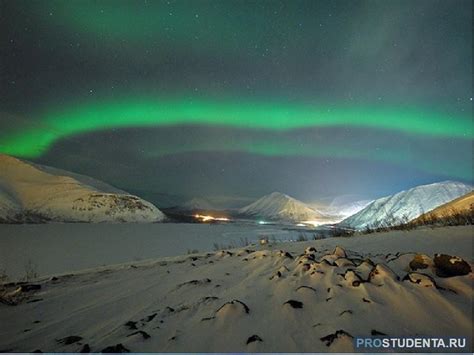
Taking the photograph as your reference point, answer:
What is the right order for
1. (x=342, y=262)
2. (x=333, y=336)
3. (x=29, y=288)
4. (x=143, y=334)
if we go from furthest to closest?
(x=29, y=288) < (x=342, y=262) < (x=143, y=334) < (x=333, y=336)

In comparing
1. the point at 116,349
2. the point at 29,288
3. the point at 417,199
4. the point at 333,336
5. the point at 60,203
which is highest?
the point at 417,199

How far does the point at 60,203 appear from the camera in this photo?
6116cm

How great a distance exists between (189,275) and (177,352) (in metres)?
2.79

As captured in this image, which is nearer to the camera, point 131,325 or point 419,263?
point 131,325

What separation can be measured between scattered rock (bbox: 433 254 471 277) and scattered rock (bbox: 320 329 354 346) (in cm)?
157

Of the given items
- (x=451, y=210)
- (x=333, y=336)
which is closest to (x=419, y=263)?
(x=333, y=336)

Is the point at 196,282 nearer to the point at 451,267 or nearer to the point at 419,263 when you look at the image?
the point at 419,263

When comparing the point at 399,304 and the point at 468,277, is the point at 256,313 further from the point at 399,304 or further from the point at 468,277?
the point at 468,277

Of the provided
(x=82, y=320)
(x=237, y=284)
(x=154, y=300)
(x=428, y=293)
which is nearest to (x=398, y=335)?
(x=428, y=293)

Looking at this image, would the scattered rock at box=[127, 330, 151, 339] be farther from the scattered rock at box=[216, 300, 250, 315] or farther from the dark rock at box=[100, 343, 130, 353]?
the scattered rock at box=[216, 300, 250, 315]

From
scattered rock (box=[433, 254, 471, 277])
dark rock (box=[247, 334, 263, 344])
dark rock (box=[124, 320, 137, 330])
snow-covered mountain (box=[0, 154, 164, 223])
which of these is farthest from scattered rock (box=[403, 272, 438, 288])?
snow-covered mountain (box=[0, 154, 164, 223])

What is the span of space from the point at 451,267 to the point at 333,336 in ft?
5.62

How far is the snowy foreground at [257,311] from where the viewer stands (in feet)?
7.95

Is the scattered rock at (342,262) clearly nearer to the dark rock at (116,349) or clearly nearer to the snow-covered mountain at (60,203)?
the dark rock at (116,349)
